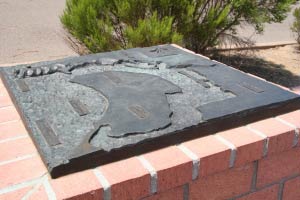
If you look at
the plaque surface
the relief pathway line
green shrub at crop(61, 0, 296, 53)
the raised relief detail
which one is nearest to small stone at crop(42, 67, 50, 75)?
the plaque surface

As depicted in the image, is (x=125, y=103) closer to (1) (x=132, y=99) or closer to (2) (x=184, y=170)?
(1) (x=132, y=99)

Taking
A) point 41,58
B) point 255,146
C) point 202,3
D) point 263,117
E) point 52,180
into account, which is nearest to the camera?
point 52,180

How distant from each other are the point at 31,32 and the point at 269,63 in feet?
12.5

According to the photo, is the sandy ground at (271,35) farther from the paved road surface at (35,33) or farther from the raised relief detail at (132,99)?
the raised relief detail at (132,99)

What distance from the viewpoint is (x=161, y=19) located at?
156 inches

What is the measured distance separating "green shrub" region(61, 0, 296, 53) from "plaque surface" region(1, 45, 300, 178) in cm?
153

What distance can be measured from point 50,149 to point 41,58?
4077 millimetres

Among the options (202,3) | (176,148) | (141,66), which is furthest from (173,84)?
(202,3)

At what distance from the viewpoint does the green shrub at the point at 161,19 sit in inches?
142

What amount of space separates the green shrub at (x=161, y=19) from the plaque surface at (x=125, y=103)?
1.53m

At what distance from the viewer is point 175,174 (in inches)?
50.8

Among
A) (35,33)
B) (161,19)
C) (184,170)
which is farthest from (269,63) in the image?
(184,170)

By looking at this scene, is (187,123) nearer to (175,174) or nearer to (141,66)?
(175,174)

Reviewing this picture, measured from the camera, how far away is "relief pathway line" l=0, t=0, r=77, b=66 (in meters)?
5.25
